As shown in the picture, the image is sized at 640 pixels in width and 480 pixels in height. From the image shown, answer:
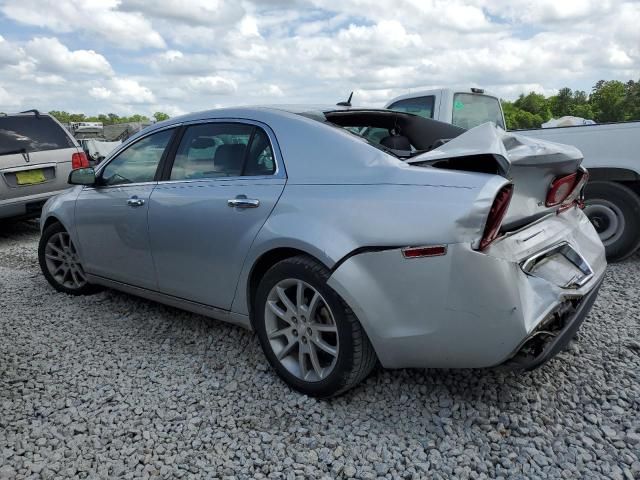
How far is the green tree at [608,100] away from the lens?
140ft

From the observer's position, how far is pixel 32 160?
6973mm

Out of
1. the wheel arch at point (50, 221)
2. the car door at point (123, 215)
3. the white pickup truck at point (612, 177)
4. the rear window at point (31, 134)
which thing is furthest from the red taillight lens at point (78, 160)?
the white pickup truck at point (612, 177)

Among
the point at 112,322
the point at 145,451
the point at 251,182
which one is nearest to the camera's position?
the point at 145,451

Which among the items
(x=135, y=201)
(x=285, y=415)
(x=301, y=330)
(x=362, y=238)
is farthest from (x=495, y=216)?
(x=135, y=201)

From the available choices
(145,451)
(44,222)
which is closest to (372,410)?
(145,451)

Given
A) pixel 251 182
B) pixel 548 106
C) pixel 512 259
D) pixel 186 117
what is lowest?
pixel 548 106

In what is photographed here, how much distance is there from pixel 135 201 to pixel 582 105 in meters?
52.4

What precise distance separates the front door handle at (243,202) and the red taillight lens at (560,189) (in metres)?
1.56

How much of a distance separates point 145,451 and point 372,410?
1120mm

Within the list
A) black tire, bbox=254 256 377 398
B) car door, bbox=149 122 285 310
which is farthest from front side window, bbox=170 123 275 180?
black tire, bbox=254 256 377 398

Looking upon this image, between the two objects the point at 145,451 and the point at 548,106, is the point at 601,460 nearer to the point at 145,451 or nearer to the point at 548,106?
the point at 145,451

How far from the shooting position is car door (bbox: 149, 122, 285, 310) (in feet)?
9.38

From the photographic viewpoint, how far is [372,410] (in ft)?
8.76

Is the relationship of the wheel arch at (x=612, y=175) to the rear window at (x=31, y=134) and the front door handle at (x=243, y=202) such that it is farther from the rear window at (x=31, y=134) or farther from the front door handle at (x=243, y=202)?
the rear window at (x=31, y=134)
